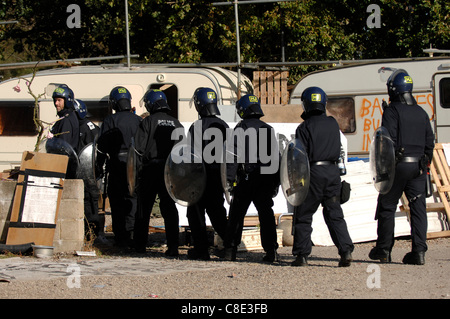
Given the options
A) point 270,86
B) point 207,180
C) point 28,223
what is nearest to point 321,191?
point 207,180

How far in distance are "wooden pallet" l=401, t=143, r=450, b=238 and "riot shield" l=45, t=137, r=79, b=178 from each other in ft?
15.2

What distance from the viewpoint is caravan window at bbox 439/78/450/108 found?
49.4ft

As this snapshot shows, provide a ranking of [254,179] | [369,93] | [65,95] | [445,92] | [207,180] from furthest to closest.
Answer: [369,93] → [445,92] → [65,95] → [207,180] → [254,179]

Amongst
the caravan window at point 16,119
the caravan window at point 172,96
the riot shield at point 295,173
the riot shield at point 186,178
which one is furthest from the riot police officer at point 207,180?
the caravan window at point 16,119

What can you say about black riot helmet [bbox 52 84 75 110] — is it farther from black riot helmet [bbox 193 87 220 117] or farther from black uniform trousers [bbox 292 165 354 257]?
black uniform trousers [bbox 292 165 354 257]

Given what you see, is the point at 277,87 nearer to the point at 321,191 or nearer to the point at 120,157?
the point at 120,157

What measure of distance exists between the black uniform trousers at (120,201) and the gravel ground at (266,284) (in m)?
1.52

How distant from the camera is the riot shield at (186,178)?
9.20m

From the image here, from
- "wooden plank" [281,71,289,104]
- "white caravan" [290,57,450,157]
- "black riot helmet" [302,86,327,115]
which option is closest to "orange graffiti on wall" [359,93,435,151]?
"white caravan" [290,57,450,157]

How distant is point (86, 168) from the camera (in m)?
10.7

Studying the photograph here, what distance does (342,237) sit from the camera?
8516mm

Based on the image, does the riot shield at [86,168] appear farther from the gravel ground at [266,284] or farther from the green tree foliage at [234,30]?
the green tree foliage at [234,30]

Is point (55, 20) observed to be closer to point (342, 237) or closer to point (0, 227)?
point (0, 227)

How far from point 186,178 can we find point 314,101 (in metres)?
1.74
